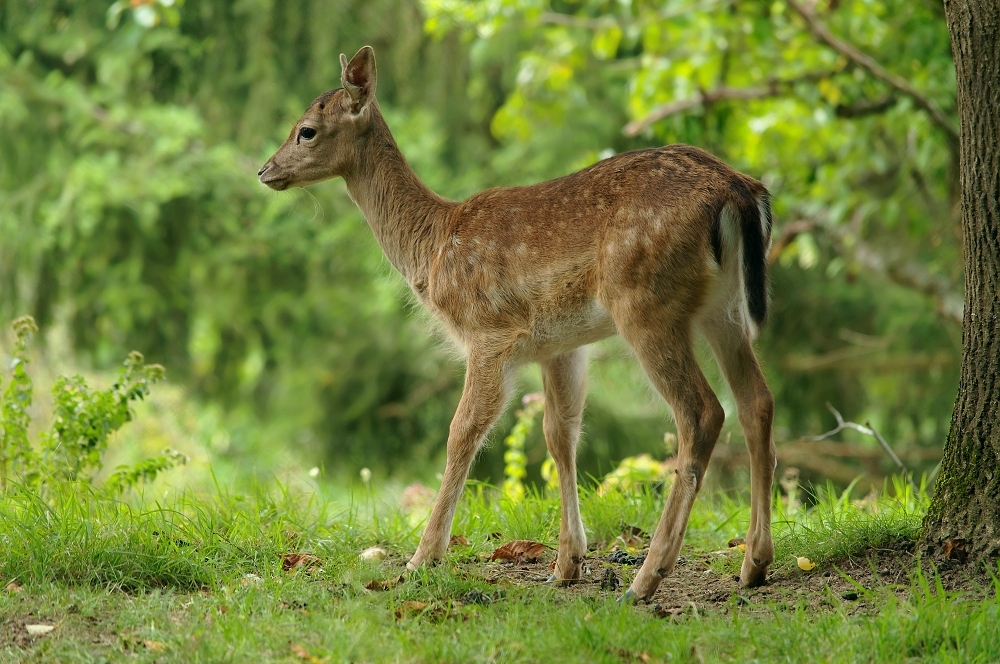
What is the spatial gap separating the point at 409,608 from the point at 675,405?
1.32 meters

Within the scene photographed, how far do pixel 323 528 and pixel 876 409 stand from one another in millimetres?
8386

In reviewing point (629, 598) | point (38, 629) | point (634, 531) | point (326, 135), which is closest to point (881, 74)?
point (634, 531)

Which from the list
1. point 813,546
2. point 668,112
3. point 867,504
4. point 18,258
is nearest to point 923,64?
point 668,112

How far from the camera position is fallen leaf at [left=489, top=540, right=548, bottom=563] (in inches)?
202

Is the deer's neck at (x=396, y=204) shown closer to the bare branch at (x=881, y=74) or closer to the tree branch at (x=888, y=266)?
the bare branch at (x=881, y=74)

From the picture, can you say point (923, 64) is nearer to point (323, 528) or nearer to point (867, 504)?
point (867, 504)

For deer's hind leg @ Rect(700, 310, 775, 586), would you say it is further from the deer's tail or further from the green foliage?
the green foliage

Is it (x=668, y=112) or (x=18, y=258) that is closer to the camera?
(x=668, y=112)

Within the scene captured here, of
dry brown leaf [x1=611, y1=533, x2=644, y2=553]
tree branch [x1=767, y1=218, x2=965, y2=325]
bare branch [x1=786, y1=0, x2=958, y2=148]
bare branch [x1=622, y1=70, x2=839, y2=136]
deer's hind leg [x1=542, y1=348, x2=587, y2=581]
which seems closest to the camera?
deer's hind leg [x1=542, y1=348, x2=587, y2=581]

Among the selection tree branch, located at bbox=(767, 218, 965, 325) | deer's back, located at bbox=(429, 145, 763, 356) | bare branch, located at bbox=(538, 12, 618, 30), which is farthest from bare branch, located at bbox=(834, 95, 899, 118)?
deer's back, located at bbox=(429, 145, 763, 356)

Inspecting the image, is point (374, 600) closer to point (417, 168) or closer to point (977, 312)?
point (977, 312)

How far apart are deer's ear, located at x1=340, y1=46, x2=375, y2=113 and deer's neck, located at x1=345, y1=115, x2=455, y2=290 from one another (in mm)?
131

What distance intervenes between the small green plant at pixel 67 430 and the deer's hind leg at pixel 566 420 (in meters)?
1.88

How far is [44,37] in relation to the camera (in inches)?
473
